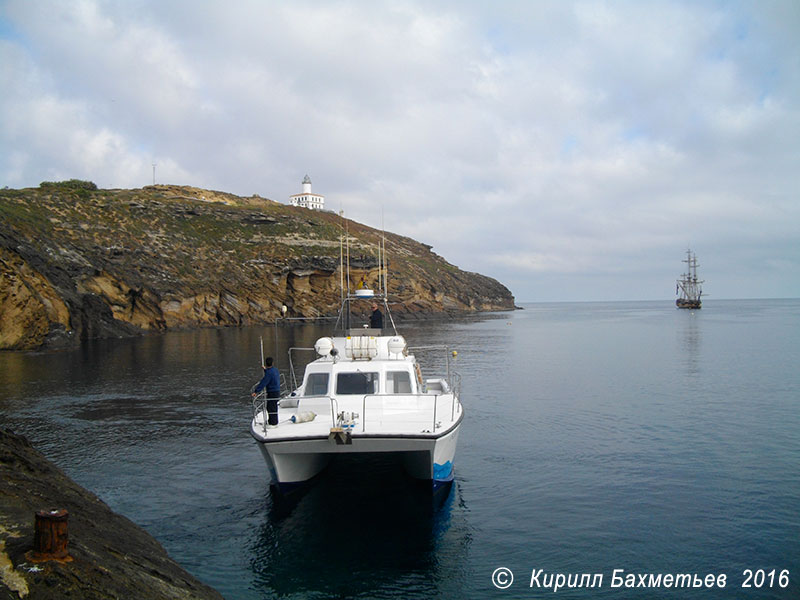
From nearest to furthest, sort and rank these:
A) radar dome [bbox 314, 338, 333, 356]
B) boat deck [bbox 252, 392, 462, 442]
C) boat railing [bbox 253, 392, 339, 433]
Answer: boat deck [bbox 252, 392, 462, 442] → boat railing [bbox 253, 392, 339, 433] → radar dome [bbox 314, 338, 333, 356]

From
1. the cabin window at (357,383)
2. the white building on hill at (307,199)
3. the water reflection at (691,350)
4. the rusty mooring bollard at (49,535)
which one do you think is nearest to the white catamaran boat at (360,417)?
the cabin window at (357,383)

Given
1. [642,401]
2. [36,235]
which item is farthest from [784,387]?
[36,235]

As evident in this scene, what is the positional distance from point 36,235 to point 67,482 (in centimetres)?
5619

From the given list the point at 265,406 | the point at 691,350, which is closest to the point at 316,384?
the point at 265,406

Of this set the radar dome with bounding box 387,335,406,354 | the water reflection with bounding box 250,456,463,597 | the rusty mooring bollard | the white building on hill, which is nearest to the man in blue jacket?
the water reflection with bounding box 250,456,463,597

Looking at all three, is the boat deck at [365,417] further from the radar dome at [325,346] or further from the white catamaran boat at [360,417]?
the radar dome at [325,346]

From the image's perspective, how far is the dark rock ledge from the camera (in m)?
5.36

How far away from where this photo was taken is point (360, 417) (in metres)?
12.6

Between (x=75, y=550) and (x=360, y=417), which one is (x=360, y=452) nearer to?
(x=360, y=417)

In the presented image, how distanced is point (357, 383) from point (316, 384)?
1.14 metres

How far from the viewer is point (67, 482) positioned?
10.8m

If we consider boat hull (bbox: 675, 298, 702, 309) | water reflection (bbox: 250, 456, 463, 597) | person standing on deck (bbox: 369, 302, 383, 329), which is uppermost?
boat hull (bbox: 675, 298, 702, 309)

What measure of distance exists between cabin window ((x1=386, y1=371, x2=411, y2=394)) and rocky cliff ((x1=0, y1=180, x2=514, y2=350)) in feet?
126

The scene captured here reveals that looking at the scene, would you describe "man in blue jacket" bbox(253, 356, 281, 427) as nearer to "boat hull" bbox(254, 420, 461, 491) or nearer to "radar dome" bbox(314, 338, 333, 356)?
"boat hull" bbox(254, 420, 461, 491)
